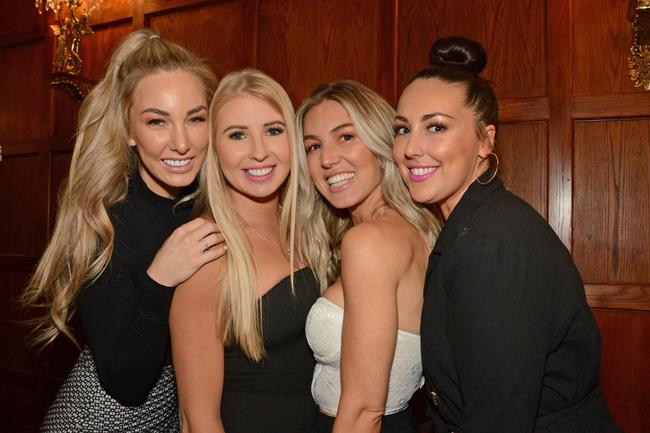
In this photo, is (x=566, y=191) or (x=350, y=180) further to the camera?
(x=566, y=191)

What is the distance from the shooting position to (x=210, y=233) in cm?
198

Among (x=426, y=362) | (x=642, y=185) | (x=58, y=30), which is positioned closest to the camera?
(x=426, y=362)

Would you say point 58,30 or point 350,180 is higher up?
point 58,30

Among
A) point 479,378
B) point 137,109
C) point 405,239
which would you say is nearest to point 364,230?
point 405,239

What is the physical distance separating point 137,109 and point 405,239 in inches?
44.7

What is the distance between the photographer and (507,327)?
130 centimetres

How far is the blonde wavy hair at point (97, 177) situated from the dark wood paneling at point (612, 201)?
80.5 inches

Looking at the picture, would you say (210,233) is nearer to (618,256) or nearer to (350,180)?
(350,180)

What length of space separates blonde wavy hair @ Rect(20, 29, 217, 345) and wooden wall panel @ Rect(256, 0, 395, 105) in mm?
1516

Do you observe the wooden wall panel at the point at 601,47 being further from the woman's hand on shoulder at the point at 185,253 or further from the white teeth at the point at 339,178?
the woman's hand on shoulder at the point at 185,253

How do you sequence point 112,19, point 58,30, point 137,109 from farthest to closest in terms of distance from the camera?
1. point 112,19
2. point 58,30
3. point 137,109

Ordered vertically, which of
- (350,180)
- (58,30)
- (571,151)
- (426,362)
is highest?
(58,30)

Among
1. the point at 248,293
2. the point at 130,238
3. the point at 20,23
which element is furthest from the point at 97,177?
the point at 20,23

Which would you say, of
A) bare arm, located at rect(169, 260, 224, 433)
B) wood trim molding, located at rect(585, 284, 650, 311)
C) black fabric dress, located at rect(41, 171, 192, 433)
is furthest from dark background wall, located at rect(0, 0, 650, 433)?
bare arm, located at rect(169, 260, 224, 433)
